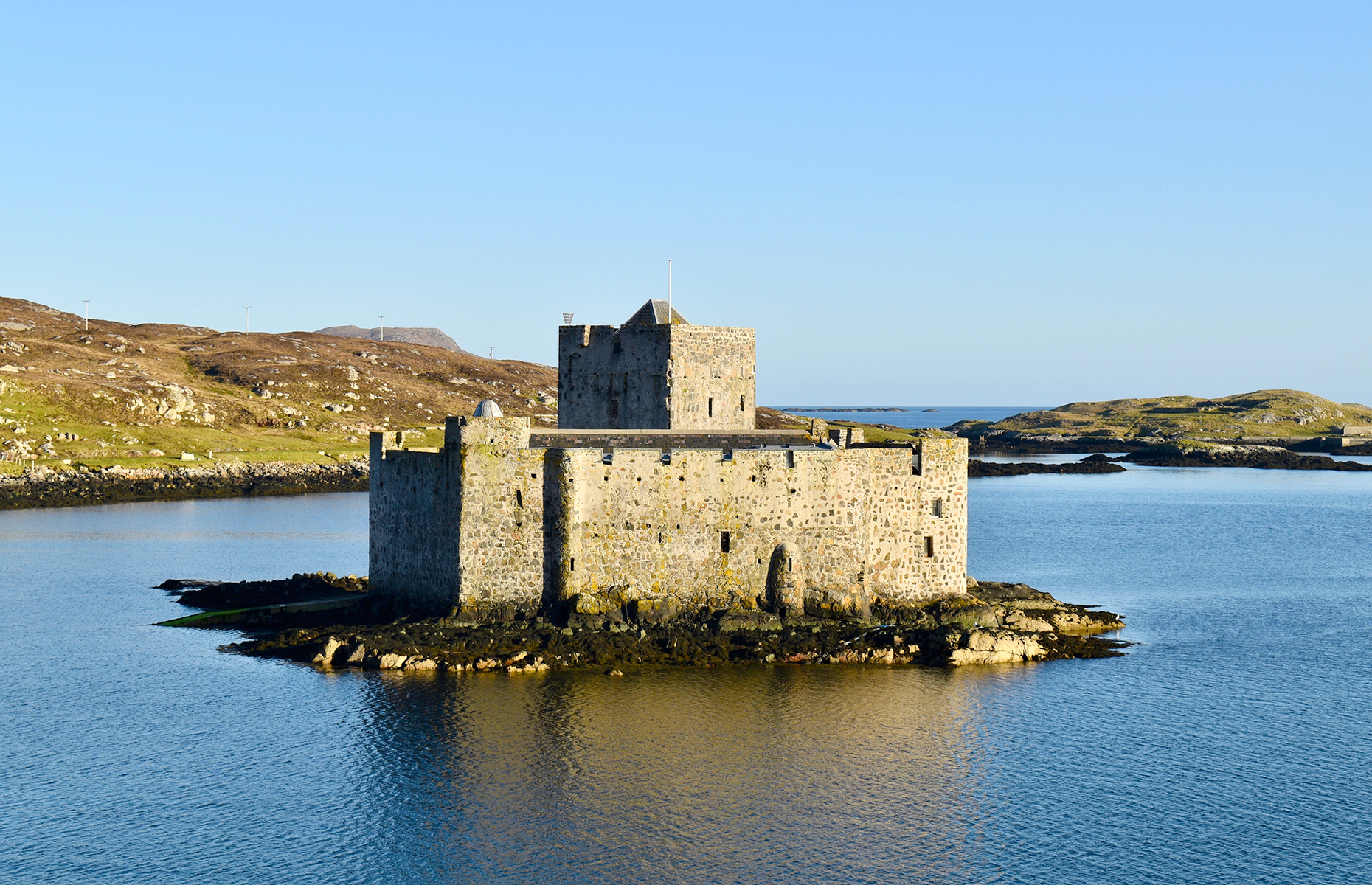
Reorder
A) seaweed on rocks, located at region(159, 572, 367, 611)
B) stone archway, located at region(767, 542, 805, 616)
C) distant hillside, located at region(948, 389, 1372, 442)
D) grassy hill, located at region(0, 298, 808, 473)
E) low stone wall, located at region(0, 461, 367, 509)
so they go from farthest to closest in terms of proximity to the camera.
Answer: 1. distant hillside, located at region(948, 389, 1372, 442)
2. grassy hill, located at region(0, 298, 808, 473)
3. low stone wall, located at region(0, 461, 367, 509)
4. seaweed on rocks, located at region(159, 572, 367, 611)
5. stone archway, located at region(767, 542, 805, 616)

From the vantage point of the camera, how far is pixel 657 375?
42.0 metres

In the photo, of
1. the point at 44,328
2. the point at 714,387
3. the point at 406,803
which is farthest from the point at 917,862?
the point at 44,328

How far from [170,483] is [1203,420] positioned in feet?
426

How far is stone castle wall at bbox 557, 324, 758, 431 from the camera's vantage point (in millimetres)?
41875

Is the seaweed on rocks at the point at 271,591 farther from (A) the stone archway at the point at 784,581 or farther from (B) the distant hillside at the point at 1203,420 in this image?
(B) the distant hillside at the point at 1203,420

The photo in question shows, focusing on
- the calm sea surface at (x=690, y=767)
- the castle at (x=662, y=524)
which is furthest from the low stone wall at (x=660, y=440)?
the calm sea surface at (x=690, y=767)

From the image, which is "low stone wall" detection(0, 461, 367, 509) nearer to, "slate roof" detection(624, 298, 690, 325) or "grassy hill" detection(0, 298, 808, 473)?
"grassy hill" detection(0, 298, 808, 473)

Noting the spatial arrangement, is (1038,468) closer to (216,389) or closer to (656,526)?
(216,389)

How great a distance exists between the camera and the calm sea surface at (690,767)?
841 inches

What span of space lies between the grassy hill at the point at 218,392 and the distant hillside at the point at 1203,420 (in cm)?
5393

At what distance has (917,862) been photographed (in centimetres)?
2123

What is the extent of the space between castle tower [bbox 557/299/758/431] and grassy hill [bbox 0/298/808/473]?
53.3m

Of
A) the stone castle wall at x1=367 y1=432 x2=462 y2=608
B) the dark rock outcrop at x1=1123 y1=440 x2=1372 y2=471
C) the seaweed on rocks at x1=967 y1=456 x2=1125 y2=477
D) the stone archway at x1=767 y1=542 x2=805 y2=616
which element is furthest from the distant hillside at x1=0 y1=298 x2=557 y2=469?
the dark rock outcrop at x1=1123 y1=440 x2=1372 y2=471

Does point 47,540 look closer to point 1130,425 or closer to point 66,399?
point 66,399
